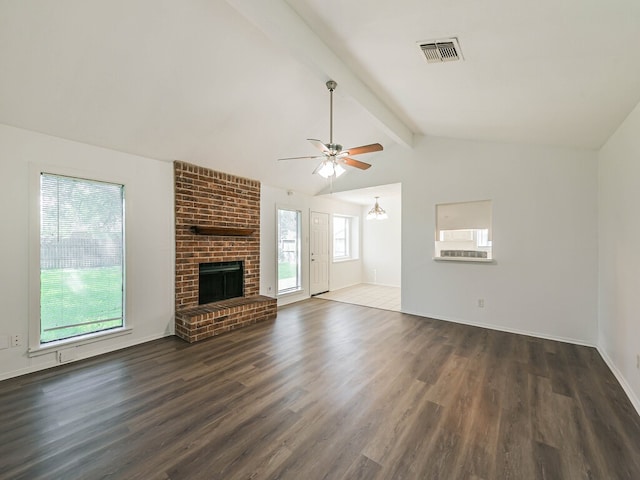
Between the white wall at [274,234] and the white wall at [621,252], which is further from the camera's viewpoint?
the white wall at [274,234]

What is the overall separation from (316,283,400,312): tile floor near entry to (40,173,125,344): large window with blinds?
4.02m

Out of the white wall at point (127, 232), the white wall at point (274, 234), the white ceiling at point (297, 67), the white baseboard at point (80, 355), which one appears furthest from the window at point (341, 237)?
the white baseboard at point (80, 355)

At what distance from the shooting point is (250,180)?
491 centimetres

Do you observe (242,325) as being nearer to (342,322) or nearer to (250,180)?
(342,322)

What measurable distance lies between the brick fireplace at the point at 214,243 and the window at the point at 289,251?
Answer: 70cm

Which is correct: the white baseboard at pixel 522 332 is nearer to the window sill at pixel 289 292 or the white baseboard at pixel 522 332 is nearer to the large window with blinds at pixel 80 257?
the window sill at pixel 289 292

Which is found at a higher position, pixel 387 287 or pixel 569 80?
pixel 569 80

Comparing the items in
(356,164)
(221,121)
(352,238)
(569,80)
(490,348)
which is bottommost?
(490,348)

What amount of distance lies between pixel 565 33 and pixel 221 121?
3.22 m

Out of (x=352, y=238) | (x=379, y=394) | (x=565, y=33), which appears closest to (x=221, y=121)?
(x=565, y=33)

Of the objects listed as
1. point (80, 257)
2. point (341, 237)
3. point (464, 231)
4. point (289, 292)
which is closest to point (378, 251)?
point (341, 237)

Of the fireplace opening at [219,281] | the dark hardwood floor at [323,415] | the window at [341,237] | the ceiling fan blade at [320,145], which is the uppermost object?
the ceiling fan blade at [320,145]

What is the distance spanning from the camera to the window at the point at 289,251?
569 centimetres

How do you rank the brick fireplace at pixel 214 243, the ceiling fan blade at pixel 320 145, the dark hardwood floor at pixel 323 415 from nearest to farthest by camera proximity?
the dark hardwood floor at pixel 323 415 → the ceiling fan blade at pixel 320 145 → the brick fireplace at pixel 214 243
